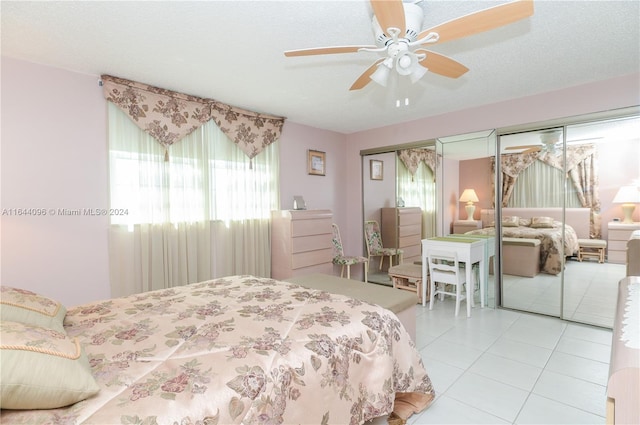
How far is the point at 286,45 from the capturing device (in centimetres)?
238

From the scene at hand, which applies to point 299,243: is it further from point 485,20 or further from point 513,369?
point 485,20

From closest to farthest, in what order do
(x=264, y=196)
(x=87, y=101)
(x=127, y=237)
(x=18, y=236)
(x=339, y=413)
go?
(x=339, y=413), (x=18, y=236), (x=87, y=101), (x=127, y=237), (x=264, y=196)

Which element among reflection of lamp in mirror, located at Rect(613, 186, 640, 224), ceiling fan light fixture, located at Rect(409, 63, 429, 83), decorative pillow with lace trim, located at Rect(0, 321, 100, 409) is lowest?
decorative pillow with lace trim, located at Rect(0, 321, 100, 409)

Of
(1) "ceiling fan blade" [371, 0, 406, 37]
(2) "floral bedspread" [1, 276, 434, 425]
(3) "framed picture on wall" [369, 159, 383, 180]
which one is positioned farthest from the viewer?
(3) "framed picture on wall" [369, 159, 383, 180]

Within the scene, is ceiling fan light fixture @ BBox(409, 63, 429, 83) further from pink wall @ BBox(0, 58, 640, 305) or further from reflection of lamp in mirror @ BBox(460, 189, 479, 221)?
reflection of lamp in mirror @ BBox(460, 189, 479, 221)

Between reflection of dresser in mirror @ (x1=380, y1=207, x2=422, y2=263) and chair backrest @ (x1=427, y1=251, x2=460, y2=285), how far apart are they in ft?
2.96

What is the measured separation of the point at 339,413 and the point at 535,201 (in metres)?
3.50

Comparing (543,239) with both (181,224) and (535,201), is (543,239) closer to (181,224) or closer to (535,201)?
(535,201)

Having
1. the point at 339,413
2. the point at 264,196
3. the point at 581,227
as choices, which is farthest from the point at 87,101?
the point at 581,227

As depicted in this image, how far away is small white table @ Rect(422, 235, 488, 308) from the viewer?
356 centimetres

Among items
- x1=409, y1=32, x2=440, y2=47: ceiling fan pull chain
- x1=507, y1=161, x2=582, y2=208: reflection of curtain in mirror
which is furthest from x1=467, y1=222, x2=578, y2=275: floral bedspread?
x1=409, y1=32, x2=440, y2=47: ceiling fan pull chain

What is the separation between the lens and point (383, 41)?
178 cm

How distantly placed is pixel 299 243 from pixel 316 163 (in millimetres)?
1438

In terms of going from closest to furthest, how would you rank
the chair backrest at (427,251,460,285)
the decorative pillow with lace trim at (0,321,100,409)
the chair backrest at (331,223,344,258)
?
1. the decorative pillow with lace trim at (0,321,100,409)
2. the chair backrest at (427,251,460,285)
3. the chair backrest at (331,223,344,258)
